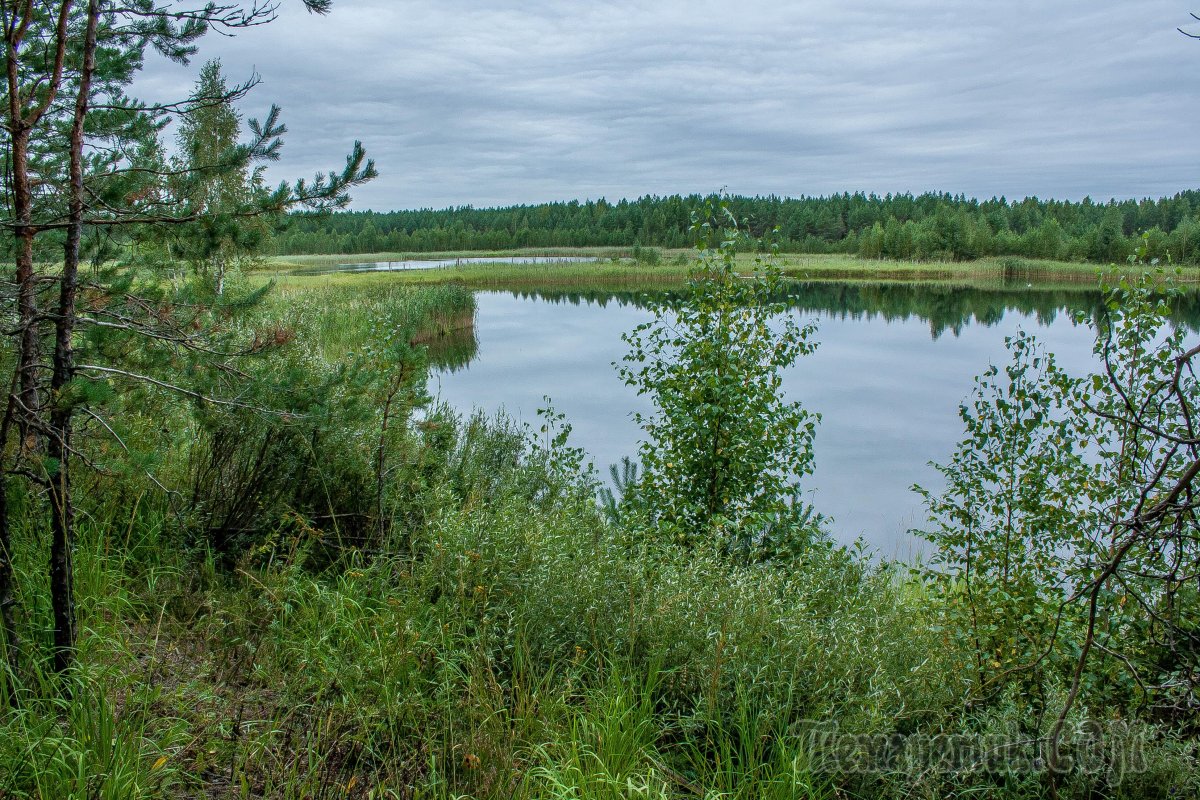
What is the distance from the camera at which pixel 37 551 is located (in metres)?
3.78

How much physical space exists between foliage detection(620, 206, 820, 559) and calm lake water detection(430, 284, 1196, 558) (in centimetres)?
62

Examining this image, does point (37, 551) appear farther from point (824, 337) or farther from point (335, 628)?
point (824, 337)

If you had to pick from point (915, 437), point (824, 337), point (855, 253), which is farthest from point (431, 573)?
point (855, 253)

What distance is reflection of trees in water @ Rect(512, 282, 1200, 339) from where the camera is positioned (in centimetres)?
2914

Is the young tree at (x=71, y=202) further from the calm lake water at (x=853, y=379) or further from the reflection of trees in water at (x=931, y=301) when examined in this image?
the reflection of trees in water at (x=931, y=301)

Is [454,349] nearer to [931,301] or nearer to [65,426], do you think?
[65,426]

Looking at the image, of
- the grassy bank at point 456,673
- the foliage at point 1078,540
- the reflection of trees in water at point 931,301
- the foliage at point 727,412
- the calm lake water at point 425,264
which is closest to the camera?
the grassy bank at point 456,673

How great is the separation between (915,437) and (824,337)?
13.8m

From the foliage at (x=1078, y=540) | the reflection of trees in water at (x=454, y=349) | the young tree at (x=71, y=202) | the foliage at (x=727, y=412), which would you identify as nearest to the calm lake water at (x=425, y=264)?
the reflection of trees in water at (x=454, y=349)

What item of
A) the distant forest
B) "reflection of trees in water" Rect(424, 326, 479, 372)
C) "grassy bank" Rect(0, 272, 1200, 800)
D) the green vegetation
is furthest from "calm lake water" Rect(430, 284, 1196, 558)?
the distant forest

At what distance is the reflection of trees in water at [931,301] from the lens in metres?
29.1

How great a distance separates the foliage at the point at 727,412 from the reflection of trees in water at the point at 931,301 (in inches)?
689

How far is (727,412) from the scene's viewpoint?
6129 mm

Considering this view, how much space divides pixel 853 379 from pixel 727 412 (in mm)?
→ 13533
